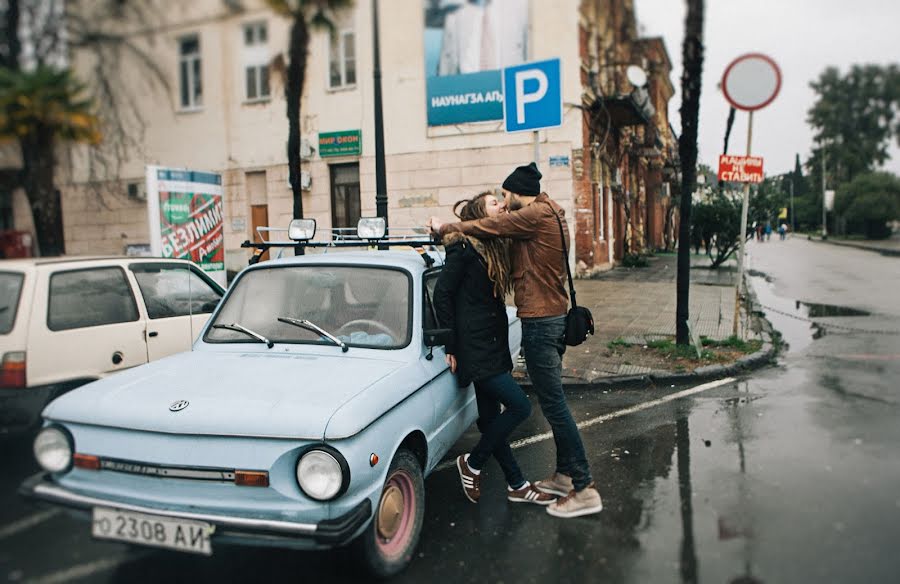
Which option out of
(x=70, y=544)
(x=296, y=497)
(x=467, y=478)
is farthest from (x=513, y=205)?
(x=70, y=544)

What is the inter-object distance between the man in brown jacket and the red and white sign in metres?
5.38

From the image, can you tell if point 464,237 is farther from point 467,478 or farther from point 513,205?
point 467,478

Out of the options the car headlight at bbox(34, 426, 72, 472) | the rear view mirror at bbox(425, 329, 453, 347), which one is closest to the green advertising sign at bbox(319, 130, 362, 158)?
the rear view mirror at bbox(425, 329, 453, 347)

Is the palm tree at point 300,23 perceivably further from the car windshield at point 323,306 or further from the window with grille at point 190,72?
the car windshield at point 323,306

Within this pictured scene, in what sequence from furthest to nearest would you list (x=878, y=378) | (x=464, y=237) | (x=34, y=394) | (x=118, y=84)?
(x=878, y=378), (x=34, y=394), (x=464, y=237), (x=118, y=84)

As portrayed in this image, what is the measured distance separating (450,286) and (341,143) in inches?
572

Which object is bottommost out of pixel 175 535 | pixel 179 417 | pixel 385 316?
pixel 175 535

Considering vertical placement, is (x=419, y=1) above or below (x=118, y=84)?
above

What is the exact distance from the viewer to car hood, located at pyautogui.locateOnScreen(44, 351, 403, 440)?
8.98ft

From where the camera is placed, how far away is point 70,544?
3.33 meters

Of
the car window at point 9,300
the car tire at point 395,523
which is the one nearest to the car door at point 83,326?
the car window at point 9,300

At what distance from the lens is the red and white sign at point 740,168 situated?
26.6 feet

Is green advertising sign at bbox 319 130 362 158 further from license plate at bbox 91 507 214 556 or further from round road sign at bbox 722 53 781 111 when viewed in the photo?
license plate at bbox 91 507 214 556

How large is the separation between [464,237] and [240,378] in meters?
1.39
